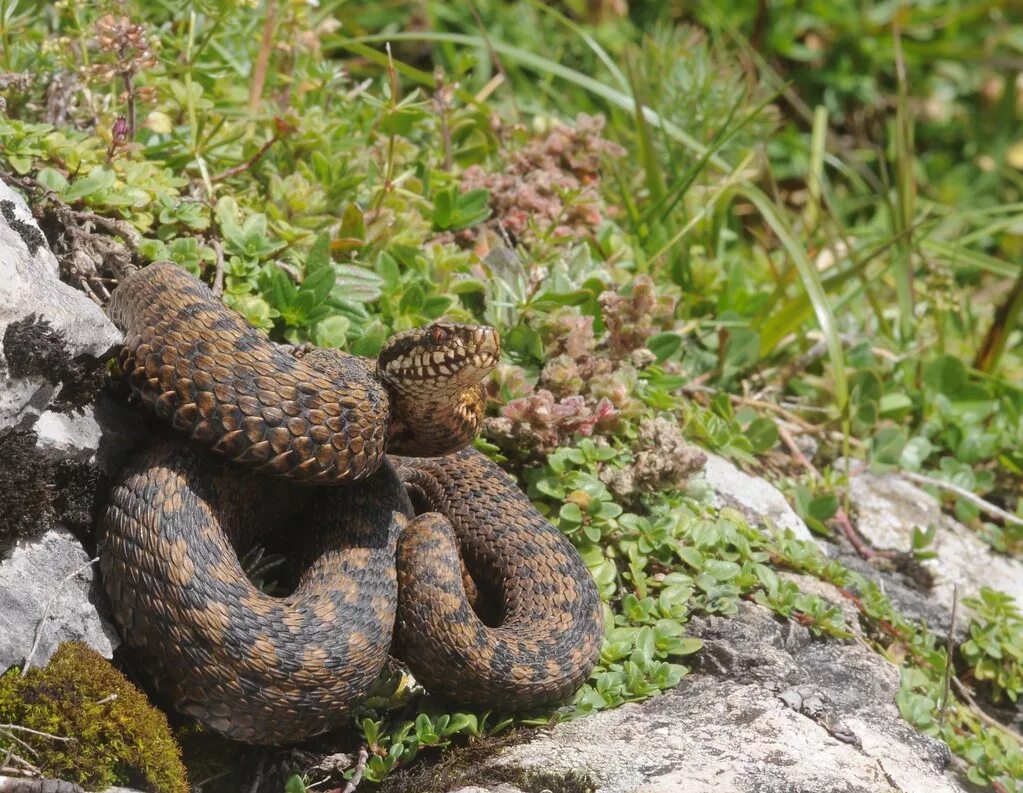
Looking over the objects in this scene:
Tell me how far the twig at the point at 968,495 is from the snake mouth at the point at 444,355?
3.65 meters

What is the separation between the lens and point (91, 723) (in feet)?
14.1

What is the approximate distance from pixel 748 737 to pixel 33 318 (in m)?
3.19

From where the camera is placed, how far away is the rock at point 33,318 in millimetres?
4395

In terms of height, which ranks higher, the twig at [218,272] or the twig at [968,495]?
the twig at [218,272]

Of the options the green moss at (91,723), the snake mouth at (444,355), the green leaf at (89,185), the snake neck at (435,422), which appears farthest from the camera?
the green leaf at (89,185)

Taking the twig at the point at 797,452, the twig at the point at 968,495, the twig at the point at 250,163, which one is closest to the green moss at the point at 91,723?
the twig at the point at 250,163

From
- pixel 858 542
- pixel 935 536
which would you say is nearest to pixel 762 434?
pixel 858 542

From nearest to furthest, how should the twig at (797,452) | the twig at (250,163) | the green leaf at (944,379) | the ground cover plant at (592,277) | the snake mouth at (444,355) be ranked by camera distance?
the snake mouth at (444,355)
the ground cover plant at (592,277)
the twig at (250,163)
the twig at (797,452)
the green leaf at (944,379)

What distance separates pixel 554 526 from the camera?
5.69 meters

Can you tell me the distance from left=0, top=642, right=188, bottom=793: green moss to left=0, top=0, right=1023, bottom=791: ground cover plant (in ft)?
1.26

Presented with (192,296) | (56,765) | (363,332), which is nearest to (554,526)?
(363,332)

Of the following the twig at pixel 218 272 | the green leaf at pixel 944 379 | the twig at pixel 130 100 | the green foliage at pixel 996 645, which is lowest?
the green foliage at pixel 996 645

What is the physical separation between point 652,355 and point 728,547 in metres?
1.12

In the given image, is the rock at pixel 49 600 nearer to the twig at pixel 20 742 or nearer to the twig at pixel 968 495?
the twig at pixel 20 742
